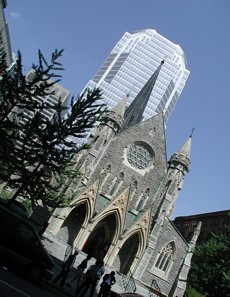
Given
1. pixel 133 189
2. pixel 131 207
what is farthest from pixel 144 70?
pixel 131 207

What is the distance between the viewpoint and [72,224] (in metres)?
28.9

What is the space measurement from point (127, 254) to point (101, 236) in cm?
253

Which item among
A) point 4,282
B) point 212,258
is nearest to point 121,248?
point 212,258

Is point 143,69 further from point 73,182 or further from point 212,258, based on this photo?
point 212,258

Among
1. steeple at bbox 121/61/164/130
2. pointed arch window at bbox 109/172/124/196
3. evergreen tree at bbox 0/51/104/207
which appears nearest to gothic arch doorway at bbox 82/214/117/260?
pointed arch window at bbox 109/172/124/196

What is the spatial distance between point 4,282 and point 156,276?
2294 centimetres

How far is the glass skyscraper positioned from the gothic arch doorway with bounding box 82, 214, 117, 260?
322 ft

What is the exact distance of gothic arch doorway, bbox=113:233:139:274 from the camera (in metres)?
29.6

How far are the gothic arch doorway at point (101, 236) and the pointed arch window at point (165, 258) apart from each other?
14.9ft

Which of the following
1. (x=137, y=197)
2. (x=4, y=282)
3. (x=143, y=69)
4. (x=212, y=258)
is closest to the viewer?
(x=4, y=282)

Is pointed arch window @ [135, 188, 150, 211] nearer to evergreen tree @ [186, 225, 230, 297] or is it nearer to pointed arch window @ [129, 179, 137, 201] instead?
pointed arch window @ [129, 179, 137, 201]

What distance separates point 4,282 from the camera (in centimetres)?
855

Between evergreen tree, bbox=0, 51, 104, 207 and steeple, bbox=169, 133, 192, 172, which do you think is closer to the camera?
evergreen tree, bbox=0, 51, 104, 207

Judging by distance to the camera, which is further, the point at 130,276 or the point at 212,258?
the point at 130,276
